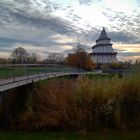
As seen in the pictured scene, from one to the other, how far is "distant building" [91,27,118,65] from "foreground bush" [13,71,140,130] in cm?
9199

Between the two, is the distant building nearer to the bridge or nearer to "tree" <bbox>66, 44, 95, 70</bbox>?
"tree" <bbox>66, 44, 95, 70</bbox>

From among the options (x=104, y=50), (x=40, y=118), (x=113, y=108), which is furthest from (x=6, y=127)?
(x=104, y=50)

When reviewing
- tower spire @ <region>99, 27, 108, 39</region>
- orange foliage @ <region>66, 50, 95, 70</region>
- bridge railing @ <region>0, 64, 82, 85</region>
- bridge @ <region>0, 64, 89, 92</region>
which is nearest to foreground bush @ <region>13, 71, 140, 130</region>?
bridge @ <region>0, 64, 89, 92</region>

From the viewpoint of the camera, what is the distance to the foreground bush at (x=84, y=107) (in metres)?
20.0

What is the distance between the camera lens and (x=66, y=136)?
18.7 metres

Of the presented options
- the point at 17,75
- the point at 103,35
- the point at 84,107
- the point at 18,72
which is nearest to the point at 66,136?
the point at 84,107

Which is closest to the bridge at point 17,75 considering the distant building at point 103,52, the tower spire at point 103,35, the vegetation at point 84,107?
the vegetation at point 84,107

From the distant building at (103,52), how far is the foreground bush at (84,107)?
9199cm

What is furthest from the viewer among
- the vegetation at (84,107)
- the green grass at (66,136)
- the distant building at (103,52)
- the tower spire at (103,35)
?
the tower spire at (103,35)

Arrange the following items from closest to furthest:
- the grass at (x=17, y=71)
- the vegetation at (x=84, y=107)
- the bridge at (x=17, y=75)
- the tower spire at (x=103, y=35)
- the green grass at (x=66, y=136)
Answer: the bridge at (x=17, y=75) < the grass at (x=17, y=71) < the green grass at (x=66, y=136) < the vegetation at (x=84, y=107) < the tower spire at (x=103, y=35)

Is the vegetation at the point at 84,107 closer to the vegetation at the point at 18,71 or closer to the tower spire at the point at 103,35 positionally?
the vegetation at the point at 18,71

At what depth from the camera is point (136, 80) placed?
2339 centimetres

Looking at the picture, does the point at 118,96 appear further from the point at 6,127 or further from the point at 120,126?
the point at 6,127

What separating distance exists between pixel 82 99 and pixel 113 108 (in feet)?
7.58
